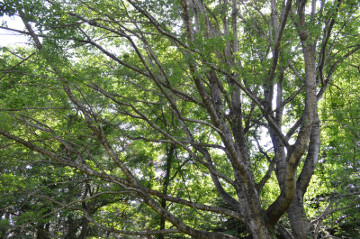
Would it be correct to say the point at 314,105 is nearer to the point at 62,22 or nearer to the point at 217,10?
the point at 217,10

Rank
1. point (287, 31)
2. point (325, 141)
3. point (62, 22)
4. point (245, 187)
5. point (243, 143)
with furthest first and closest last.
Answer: point (325, 141), point (243, 143), point (245, 187), point (62, 22), point (287, 31)

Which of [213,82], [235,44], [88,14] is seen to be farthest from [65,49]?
[235,44]

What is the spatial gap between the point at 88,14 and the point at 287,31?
449 cm

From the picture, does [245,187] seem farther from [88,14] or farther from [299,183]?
[88,14]

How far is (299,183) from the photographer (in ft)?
19.0

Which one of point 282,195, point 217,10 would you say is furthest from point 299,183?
point 217,10

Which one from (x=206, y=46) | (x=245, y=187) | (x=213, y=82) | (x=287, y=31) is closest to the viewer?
A: (x=206, y=46)

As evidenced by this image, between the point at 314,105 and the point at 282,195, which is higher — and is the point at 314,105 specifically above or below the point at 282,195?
above

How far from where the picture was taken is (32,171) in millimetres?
10141

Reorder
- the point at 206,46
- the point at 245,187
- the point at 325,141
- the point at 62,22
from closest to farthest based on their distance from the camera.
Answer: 1. the point at 206,46
2. the point at 62,22
3. the point at 245,187
4. the point at 325,141

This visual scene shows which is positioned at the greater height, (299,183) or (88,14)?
(88,14)

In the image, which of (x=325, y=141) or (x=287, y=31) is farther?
(x=325, y=141)

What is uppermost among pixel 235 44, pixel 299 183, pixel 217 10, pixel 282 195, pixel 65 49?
pixel 217 10

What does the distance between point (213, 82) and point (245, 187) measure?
2.68 meters
